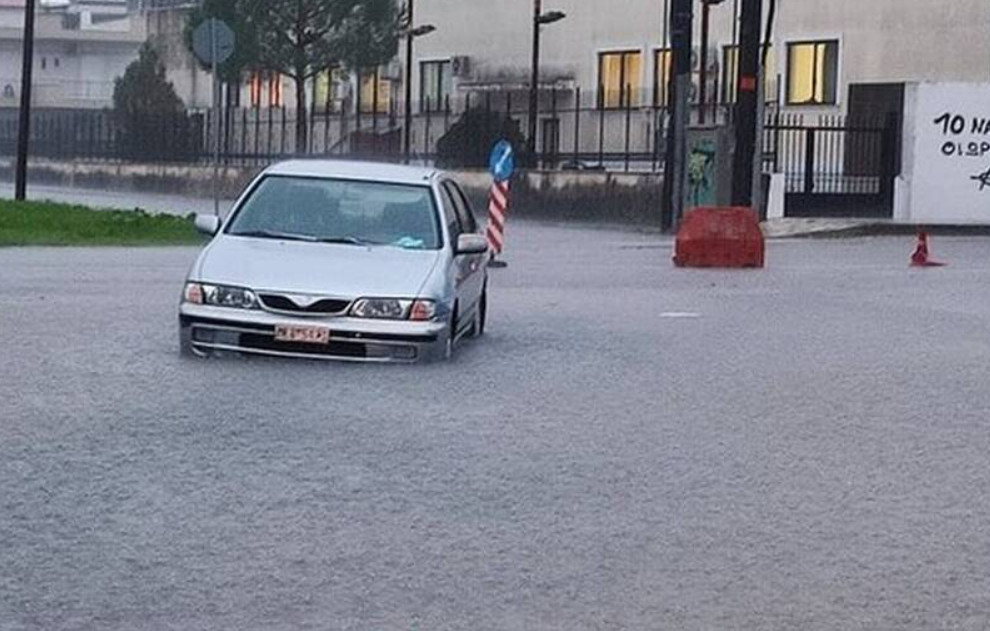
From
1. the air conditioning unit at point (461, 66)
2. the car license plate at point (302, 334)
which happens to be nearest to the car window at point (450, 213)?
the car license plate at point (302, 334)

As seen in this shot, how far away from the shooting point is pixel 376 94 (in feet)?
243

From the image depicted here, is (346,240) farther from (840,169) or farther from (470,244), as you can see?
(840,169)

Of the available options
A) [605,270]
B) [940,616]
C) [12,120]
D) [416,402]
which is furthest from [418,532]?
[12,120]

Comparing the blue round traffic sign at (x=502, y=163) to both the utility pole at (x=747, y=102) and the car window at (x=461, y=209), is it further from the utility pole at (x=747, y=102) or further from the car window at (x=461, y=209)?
the car window at (x=461, y=209)

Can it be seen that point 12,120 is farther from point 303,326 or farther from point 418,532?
point 418,532

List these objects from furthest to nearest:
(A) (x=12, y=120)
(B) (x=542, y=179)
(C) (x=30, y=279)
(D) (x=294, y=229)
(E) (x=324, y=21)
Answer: (A) (x=12, y=120) → (E) (x=324, y=21) → (B) (x=542, y=179) → (C) (x=30, y=279) → (D) (x=294, y=229)

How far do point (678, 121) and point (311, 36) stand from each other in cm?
2343

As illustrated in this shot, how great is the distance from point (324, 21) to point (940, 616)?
56577 mm

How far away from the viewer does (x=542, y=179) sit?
50.7 meters

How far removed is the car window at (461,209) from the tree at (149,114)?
4970 centimetres

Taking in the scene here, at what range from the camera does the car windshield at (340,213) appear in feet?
58.1

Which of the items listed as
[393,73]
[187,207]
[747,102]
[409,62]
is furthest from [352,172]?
[393,73]

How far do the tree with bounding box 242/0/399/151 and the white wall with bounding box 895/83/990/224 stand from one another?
24.6 metres

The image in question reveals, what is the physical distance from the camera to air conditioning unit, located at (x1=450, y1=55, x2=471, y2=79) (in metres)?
72.7
